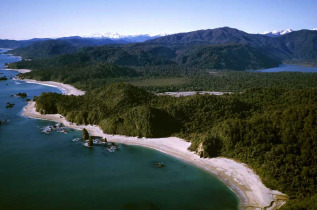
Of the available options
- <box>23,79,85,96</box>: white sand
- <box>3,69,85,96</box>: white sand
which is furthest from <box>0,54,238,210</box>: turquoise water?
<box>3,69,85,96</box>: white sand

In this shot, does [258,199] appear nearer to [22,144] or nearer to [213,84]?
[22,144]

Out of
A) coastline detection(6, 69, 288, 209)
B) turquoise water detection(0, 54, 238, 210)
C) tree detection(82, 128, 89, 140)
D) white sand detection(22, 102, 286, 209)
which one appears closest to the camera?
turquoise water detection(0, 54, 238, 210)

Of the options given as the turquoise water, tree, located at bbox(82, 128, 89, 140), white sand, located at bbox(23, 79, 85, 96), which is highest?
white sand, located at bbox(23, 79, 85, 96)

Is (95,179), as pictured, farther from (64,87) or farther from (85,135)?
(64,87)

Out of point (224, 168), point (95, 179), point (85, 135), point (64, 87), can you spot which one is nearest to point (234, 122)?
point (224, 168)

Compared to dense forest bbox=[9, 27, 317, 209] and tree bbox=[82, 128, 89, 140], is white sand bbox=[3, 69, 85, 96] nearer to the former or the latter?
dense forest bbox=[9, 27, 317, 209]

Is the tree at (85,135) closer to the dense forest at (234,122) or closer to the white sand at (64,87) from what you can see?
the dense forest at (234,122)

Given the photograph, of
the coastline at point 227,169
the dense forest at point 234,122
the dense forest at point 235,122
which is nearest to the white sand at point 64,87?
the dense forest at point 234,122

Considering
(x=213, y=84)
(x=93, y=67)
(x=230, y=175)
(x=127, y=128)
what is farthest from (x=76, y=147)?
(x=93, y=67)
